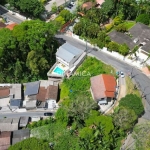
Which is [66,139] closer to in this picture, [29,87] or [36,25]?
[29,87]

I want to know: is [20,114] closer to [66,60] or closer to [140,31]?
[66,60]

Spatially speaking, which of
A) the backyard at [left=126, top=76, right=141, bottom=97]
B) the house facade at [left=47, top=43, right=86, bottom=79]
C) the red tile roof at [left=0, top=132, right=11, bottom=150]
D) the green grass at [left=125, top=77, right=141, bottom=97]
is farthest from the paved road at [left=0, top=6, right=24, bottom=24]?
the red tile roof at [left=0, top=132, right=11, bottom=150]

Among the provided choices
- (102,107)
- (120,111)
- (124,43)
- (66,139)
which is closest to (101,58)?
(124,43)

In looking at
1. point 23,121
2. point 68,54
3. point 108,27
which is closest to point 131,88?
point 68,54

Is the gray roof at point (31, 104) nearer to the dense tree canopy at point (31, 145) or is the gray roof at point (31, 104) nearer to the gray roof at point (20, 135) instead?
the gray roof at point (20, 135)

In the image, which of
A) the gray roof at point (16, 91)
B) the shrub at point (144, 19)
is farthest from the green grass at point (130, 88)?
the gray roof at point (16, 91)

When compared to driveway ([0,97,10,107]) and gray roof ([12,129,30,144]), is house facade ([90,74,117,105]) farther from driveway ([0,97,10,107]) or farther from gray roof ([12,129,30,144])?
driveway ([0,97,10,107])
